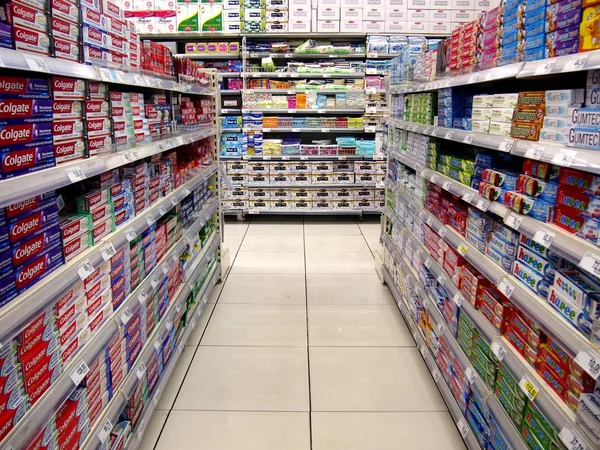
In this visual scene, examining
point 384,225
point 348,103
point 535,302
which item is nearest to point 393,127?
point 384,225

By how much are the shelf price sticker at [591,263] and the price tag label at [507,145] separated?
621 millimetres

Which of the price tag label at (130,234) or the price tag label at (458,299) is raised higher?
the price tag label at (130,234)

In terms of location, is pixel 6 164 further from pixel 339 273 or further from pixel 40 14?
pixel 339 273

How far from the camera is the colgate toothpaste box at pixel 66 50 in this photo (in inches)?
64.5

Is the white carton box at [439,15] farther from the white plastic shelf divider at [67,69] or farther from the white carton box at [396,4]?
the white plastic shelf divider at [67,69]

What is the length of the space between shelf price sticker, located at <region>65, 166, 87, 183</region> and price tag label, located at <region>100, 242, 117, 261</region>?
0.35 metres

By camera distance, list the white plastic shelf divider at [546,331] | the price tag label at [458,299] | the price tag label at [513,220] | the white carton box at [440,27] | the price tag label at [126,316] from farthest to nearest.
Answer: the white carton box at [440,27], the price tag label at [458,299], the price tag label at [126,316], the price tag label at [513,220], the white plastic shelf divider at [546,331]

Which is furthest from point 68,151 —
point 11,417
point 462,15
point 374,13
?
point 462,15

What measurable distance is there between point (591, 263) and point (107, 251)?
5.34 feet

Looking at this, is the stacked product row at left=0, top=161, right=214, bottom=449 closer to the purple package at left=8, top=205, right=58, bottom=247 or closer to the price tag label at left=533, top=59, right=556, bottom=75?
the purple package at left=8, top=205, right=58, bottom=247

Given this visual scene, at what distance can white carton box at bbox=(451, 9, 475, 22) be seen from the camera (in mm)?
6602

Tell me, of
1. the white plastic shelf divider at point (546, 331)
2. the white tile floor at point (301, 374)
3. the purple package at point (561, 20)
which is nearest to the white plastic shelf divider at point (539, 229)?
the white plastic shelf divider at point (546, 331)

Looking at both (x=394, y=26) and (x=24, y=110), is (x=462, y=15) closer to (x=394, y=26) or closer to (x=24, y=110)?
(x=394, y=26)

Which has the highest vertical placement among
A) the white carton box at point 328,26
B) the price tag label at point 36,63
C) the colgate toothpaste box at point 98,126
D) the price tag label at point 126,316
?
the white carton box at point 328,26
